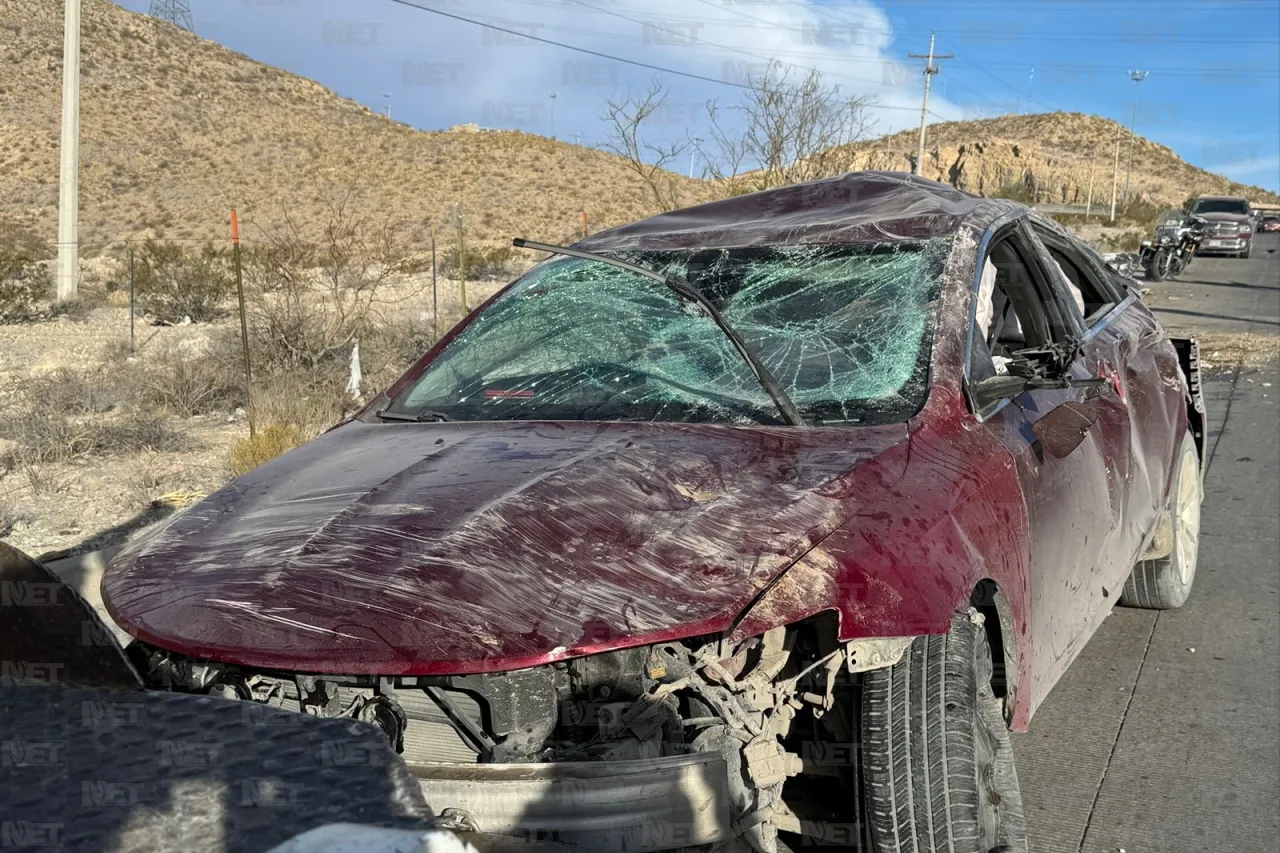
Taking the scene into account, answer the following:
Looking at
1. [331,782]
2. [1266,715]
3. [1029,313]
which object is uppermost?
[1029,313]

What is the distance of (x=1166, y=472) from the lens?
457cm

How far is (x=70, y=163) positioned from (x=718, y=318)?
65.8 feet

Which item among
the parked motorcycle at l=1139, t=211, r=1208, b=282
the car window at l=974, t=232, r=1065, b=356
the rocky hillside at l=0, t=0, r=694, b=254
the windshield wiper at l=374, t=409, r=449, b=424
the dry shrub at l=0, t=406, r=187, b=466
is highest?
the rocky hillside at l=0, t=0, r=694, b=254

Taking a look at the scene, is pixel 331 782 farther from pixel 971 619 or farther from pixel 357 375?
pixel 357 375

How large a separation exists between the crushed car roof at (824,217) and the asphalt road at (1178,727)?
175 centimetres

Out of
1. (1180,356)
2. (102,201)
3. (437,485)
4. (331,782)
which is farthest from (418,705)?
(102,201)

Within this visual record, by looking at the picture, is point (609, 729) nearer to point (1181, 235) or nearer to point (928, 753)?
point (928, 753)

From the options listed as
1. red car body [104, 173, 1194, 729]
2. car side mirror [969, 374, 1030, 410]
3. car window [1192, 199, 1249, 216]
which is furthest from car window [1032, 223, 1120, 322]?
car window [1192, 199, 1249, 216]

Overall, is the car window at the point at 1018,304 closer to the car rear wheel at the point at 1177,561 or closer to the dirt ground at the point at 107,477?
the car rear wheel at the point at 1177,561

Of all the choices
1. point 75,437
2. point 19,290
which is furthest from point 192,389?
point 19,290

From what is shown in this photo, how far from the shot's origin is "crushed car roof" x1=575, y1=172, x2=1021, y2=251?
3.57m

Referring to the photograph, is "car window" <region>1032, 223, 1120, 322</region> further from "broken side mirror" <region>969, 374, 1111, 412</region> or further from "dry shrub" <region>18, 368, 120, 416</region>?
"dry shrub" <region>18, 368, 120, 416</region>

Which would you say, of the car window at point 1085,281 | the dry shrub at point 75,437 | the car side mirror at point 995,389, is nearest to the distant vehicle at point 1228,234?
the dry shrub at point 75,437

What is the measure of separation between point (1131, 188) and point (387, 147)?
229 feet
